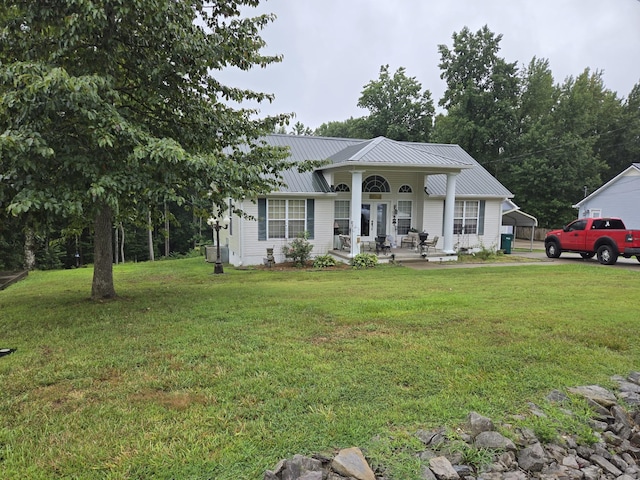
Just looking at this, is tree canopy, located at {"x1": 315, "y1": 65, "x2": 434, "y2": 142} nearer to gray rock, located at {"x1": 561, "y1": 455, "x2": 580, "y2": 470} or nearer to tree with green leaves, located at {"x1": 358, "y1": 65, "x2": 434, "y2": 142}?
tree with green leaves, located at {"x1": 358, "y1": 65, "x2": 434, "y2": 142}

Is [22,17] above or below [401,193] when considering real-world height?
above

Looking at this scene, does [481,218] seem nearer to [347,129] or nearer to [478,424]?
→ [478,424]

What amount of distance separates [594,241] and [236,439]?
16.8 m

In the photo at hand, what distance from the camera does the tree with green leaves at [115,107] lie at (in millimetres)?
5121

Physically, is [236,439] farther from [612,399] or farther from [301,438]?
[612,399]

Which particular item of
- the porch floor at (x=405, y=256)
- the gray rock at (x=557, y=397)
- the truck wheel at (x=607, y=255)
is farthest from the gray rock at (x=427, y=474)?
the truck wheel at (x=607, y=255)

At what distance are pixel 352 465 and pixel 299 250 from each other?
12074 mm

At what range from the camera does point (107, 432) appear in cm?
289

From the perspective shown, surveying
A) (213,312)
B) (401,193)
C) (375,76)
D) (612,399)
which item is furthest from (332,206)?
(375,76)

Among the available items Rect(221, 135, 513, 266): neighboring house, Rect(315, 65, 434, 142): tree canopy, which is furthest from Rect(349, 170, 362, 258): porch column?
Rect(315, 65, 434, 142): tree canopy

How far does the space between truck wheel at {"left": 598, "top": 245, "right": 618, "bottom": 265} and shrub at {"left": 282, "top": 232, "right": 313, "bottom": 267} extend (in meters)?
11.1

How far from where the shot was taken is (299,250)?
14547 millimetres

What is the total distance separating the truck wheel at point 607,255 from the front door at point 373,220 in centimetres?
823

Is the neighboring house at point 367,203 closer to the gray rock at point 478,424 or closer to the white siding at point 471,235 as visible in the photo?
the white siding at point 471,235
